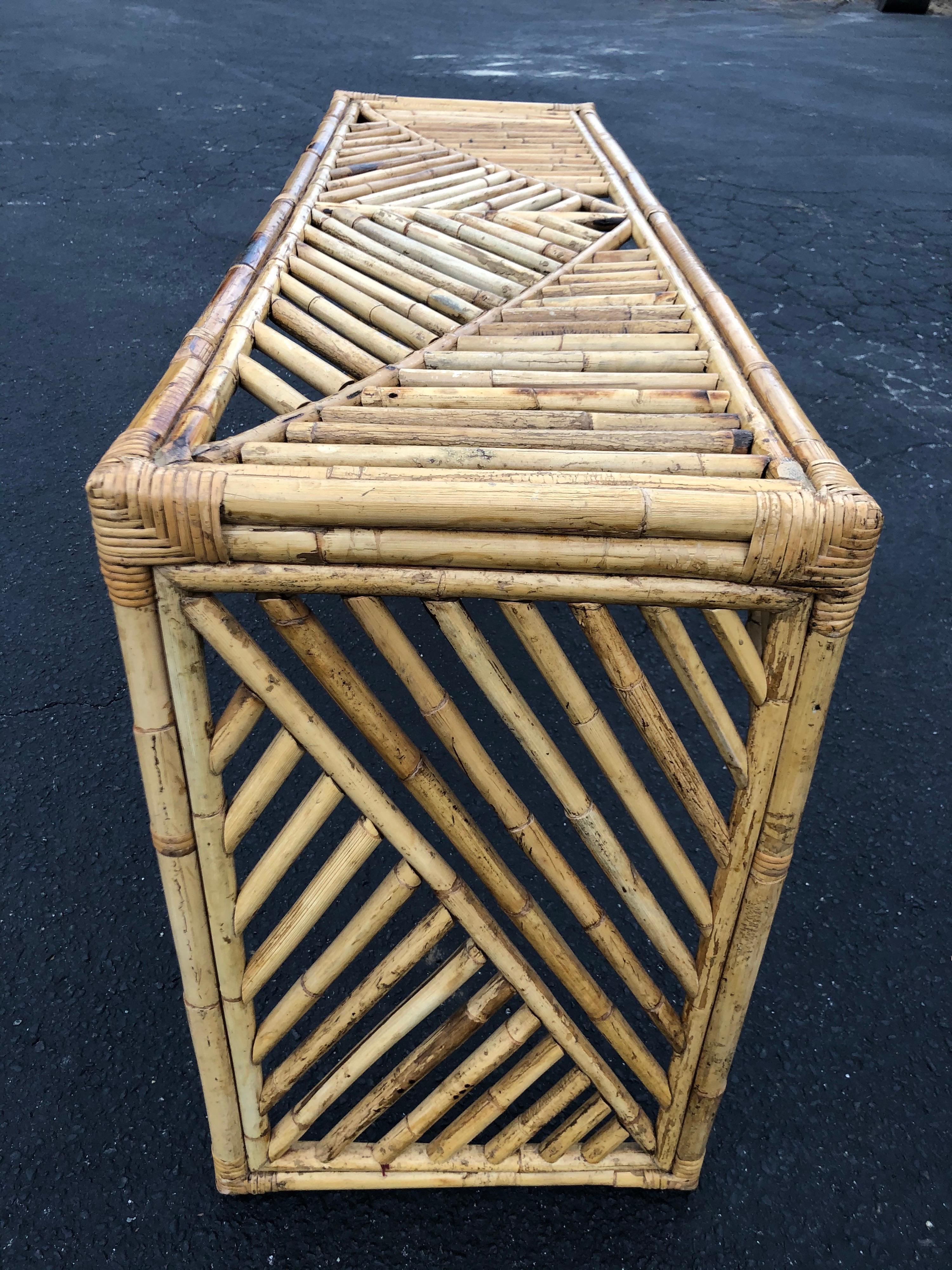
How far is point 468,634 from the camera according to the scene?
4.00 feet

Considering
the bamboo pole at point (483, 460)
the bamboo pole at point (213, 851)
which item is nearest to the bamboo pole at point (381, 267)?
the bamboo pole at point (483, 460)

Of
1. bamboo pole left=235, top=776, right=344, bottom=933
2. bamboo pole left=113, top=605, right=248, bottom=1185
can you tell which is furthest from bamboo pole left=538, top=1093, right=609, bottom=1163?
bamboo pole left=235, top=776, right=344, bottom=933

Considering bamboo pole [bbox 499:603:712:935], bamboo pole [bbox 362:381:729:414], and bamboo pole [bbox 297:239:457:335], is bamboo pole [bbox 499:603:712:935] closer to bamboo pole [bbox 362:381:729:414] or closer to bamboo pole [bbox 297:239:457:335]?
bamboo pole [bbox 362:381:729:414]

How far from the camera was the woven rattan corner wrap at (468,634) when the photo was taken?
3.60 feet

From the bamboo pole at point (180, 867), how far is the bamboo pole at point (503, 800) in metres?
0.27

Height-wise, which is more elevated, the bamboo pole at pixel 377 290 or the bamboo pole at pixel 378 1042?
the bamboo pole at pixel 377 290

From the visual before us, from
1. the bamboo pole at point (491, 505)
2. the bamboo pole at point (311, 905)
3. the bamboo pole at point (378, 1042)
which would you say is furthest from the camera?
the bamboo pole at point (378, 1042)

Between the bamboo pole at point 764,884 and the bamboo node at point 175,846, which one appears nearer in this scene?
the bamboo pole at point 764,884

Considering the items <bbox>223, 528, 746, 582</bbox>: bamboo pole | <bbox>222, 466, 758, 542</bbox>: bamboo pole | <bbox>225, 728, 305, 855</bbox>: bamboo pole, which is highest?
<bbox>222, 466, 758, 542</bbox>: bamboo pole

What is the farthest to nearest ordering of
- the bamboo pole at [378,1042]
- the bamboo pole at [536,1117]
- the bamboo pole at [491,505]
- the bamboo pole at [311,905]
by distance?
the bamboo pole at [536,1117] → the bamboo pole at [378,1042] → the bamboo pole at [311,905] → the bamboo pole at [491,505]

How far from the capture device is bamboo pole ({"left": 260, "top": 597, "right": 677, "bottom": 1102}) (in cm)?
123

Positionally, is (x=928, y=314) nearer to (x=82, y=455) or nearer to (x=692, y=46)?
(x=82, y=455)

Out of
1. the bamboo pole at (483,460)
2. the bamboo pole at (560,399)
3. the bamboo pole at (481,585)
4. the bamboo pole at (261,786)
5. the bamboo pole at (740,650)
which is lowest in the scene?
the bamboo pole at (261,786)

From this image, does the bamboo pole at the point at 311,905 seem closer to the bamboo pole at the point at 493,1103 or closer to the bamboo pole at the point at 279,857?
the bamboo pole at the point at 279,857
